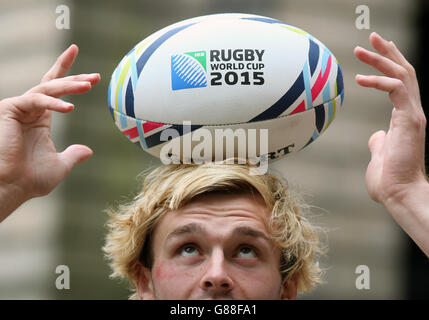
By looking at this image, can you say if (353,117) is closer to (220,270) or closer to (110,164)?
(110,164)

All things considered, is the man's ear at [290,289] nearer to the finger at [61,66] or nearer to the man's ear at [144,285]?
the man's ear at [144,285]

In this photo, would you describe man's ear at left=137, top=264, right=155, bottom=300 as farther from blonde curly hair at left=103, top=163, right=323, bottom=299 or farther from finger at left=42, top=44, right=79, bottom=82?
finger at left=42, top=44, right=79, bottom=82

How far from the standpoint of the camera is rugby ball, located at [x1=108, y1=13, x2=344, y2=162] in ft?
20.4

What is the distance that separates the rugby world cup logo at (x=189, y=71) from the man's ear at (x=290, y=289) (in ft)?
4.96

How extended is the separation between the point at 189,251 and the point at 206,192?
0.47 meters

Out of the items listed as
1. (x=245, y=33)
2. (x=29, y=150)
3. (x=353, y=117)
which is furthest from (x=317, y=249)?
(x=353, y=117)

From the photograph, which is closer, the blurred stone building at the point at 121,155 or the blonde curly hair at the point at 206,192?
the blonde curly hair at the point at 206,192

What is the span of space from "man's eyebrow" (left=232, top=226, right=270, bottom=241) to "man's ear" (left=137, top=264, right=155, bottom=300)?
742mm

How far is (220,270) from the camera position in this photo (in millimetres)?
6008

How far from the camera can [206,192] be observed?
259 inches

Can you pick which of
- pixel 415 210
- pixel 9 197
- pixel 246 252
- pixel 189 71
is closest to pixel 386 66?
pixel 415 210

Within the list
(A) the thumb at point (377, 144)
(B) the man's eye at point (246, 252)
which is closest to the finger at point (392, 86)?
(A) the thumb at point (377, 144)

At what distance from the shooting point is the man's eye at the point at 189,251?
6.27 m

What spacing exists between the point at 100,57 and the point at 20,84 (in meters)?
2.53
